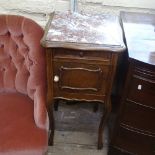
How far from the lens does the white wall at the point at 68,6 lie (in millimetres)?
1712

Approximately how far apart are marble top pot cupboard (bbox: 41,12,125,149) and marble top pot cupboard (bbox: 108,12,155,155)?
10cm

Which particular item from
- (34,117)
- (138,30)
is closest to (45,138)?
(34,117)

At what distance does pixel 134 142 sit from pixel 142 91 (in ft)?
1.23

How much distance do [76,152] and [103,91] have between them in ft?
1.89

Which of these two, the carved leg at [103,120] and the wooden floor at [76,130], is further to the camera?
the wooden floor at [76,130]

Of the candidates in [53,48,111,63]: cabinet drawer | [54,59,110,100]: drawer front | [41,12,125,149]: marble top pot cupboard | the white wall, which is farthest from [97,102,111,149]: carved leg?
the white wall

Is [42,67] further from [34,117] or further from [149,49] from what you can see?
[149,49]

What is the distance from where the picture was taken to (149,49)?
51.2 inches

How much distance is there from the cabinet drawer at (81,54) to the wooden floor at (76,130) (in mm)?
763

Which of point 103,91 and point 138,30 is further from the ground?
point 138,30

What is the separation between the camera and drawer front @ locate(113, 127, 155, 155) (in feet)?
4.75

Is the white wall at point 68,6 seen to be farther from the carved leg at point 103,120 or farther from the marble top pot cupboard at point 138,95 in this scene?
the carved leg at point 103,120

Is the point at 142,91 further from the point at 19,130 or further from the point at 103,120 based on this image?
the point at 19,130

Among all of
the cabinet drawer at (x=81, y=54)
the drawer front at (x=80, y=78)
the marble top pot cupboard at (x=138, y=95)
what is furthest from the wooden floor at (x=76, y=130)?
the cabinet drawer at (x=81, y=54)
